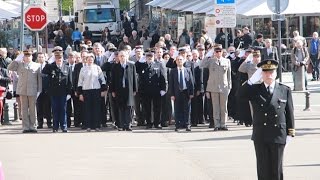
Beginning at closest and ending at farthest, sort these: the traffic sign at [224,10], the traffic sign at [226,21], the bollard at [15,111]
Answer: the bollard at [15,111]
the traffic sign at [226,21]
the traffic sign at [224,10]

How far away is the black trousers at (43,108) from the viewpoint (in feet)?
77.7

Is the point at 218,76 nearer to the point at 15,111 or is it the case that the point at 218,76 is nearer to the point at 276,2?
the point at 276,2

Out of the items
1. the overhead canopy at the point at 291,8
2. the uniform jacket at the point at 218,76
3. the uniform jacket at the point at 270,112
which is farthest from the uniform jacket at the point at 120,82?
the overhead canopy at the point at 291,8

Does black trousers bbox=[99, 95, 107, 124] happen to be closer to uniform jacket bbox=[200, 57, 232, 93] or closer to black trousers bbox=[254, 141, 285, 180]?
uniform jacket bbox=[200, 57, 232, 93]

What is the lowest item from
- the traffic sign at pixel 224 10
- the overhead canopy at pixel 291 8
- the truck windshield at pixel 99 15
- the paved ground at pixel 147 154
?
the paved ground at pixel 147 154

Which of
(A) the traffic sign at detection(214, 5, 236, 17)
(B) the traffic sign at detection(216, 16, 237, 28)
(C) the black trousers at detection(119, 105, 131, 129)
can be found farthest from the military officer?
(A) the traffic sign at detection(214, 5, 236, 17)

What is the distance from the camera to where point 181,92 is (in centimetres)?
2259

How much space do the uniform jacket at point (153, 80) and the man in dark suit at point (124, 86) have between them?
1.30 ft

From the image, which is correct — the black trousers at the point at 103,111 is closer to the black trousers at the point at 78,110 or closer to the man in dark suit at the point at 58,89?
the black trousers at the point at 78,110

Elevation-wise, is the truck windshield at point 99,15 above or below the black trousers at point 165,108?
above

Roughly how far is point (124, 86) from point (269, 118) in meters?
11.0

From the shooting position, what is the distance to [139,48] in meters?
24.4

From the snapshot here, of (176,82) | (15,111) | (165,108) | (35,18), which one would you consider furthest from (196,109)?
(35,18)

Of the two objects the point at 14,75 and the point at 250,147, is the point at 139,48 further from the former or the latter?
the point at 250,147
